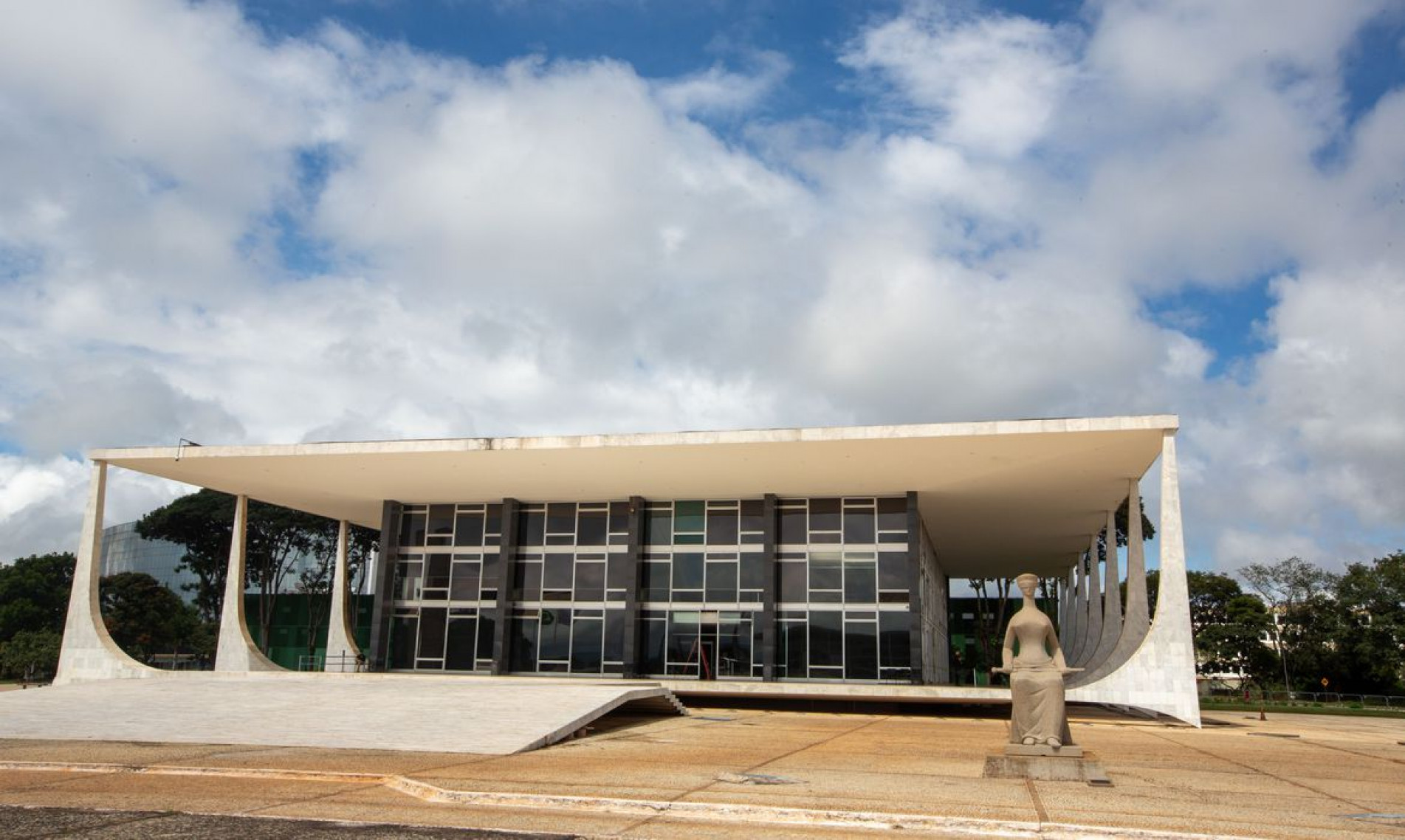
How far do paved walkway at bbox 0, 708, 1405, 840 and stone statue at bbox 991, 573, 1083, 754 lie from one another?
819 mm

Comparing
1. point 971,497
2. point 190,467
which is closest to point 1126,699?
point 971,497

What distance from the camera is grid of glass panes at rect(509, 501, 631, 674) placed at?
33.8 m

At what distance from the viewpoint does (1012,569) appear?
58.0 metres

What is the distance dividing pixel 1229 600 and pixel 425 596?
51.8m

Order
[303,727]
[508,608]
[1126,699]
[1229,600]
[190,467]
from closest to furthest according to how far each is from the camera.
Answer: [303,727] < [1126,699] < [190,467] < [508,608] < [1229,600]

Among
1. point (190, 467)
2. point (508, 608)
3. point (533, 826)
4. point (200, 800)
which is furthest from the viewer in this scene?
point (508, 608)

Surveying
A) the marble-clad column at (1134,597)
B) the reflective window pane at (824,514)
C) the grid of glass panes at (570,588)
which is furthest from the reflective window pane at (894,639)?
the grid of glass panes at (570,588)

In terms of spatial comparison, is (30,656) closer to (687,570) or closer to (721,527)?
(687,570)

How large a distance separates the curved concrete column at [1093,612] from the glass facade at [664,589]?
500 inches

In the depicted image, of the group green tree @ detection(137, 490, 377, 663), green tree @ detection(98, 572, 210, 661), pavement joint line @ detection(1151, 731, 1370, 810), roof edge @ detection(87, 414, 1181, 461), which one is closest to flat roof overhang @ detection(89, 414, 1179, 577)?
roof edge @ detection(87, 414, 1181, 461)

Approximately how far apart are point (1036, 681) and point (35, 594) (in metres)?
75.8

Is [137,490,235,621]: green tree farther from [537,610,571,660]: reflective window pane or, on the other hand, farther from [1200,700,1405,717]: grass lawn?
[1200,700,1405,717]: grass lawn

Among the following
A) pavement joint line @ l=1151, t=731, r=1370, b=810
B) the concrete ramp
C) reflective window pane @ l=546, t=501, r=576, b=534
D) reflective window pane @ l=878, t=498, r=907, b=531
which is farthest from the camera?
reflective window pane @ l=546, t=501, r=576, b=534

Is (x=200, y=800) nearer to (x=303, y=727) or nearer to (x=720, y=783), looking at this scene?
(x=720, y=783)
